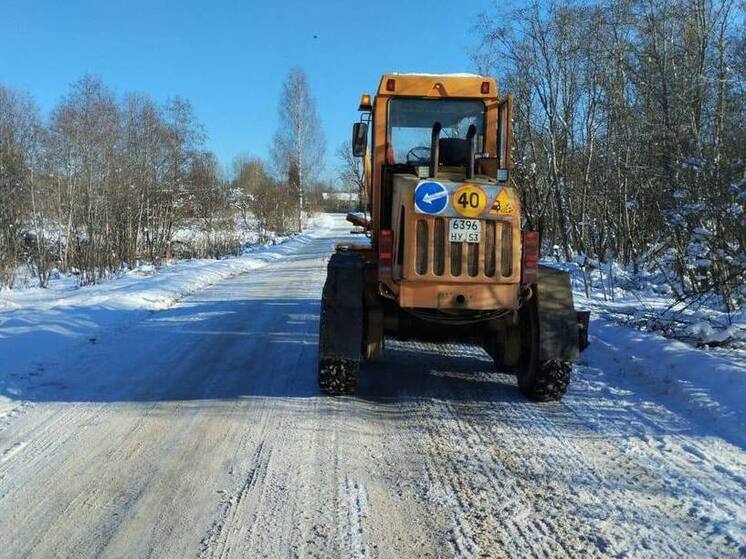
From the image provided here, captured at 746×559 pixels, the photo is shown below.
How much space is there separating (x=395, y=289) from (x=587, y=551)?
108 inches

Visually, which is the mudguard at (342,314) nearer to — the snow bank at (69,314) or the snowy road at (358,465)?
the snowy road at (358,465)

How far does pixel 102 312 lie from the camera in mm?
10055

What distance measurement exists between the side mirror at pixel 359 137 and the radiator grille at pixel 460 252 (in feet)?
5.71

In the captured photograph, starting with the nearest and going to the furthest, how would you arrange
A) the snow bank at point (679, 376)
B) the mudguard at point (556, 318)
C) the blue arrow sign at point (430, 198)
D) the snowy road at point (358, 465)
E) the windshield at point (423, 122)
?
1. the snowy road at point (358, 465)
2. the snow bank at point (679, 376)
3. the blue arrow sign at point (430, 198)
4. the mudguard at point (556, 318)
5. the windshield at point (423, 122)

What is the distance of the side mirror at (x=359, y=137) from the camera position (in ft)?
20.7

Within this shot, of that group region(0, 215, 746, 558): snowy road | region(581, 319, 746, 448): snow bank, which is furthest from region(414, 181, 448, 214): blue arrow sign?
region(581, 319, 746, 448): snow bank

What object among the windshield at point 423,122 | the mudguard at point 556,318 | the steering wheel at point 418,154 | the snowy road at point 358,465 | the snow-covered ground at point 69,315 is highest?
the windshield at point 423,122

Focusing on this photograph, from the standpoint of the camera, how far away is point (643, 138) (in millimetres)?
11117

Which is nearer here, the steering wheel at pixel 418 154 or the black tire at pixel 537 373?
the black tire at pixel 537 373

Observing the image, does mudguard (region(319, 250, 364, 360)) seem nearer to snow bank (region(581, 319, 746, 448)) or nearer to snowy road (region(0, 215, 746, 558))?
snowy road (region(0, 215, 746, 558))

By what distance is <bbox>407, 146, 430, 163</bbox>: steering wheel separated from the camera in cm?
623

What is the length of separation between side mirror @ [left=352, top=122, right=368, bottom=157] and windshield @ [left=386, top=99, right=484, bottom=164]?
0.29 m

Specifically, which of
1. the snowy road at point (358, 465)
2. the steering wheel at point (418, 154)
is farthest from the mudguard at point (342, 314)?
the steering wheel at point (418, 154)

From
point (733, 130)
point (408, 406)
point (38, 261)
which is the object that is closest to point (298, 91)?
point (38, 261)
